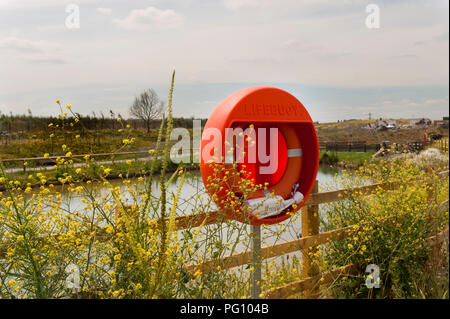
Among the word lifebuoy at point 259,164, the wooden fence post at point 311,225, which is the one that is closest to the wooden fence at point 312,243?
the wooden fence post at point 311,225

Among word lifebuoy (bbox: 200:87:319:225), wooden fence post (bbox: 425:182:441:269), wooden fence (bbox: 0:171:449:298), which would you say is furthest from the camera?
wooden fence post (bbox: 425:182:441:269)

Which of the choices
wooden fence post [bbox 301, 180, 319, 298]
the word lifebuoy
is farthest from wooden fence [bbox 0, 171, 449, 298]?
the word lifebuoy

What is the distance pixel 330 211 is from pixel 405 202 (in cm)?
58

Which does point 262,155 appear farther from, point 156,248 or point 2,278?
point 2,278

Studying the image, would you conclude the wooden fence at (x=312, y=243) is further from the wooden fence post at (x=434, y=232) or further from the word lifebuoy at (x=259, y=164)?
the word lifebuoy at (x=259, y=164)

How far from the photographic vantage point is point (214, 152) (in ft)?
6.72

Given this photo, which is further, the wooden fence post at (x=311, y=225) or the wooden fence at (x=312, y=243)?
the wooden fence post at (x=311, y=225)

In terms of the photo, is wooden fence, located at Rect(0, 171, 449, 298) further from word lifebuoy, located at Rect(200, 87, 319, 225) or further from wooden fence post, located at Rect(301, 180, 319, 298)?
word lifebuoy, located at Rect(200, 87, 319, 225)

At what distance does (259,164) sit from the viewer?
238 centimetres

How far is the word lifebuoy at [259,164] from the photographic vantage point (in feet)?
6.73

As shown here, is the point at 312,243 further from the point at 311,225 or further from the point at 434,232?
the point at 434,232

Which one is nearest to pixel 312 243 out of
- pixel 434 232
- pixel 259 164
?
pixel 259 164

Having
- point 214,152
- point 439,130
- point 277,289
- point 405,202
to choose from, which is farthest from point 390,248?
point 439,130

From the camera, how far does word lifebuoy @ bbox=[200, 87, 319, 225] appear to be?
2051mm
